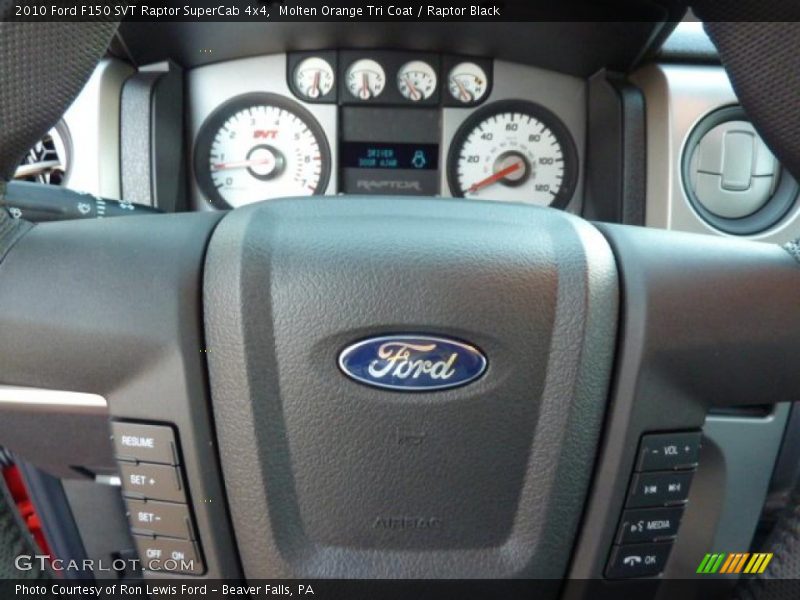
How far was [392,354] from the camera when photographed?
769mm

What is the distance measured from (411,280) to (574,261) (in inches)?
6.6

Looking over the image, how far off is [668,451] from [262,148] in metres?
1.31

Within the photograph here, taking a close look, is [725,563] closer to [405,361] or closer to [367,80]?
[405,361]

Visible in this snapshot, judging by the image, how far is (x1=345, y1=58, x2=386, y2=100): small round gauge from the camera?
1.86 metres

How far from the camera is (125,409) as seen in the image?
2.62ft

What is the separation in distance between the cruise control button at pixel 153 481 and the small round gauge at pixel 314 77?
1.23 metres

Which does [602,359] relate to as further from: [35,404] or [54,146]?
[54,146]

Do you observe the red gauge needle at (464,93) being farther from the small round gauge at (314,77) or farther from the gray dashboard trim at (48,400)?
the gray dashboard trim at (48,400)

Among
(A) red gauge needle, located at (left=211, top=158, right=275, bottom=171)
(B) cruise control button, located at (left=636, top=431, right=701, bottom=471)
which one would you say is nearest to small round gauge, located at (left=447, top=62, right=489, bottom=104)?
(A) red gauge needle, located at (left=211, top=158, right=275, bottom=171)

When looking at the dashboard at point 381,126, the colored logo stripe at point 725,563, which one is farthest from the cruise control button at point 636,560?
the dashboard at point 381,126

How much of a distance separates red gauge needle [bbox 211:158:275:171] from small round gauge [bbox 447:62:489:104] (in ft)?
1.47

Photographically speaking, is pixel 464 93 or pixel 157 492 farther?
A: pixel 464 93

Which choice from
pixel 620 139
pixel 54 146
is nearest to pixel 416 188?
pixel 620 139

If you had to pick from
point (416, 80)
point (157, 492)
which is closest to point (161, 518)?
point (157, 492)
